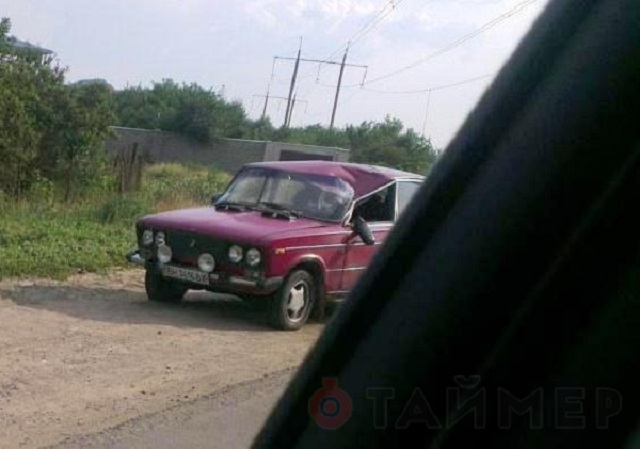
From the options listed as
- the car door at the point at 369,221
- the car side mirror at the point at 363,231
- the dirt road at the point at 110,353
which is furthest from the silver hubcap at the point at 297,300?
the car side mirror at the point at 363,231

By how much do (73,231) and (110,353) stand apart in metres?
7.26

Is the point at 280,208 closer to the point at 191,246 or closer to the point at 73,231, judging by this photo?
the point at 191,246

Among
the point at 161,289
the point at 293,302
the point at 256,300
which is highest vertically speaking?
the point at 293,302

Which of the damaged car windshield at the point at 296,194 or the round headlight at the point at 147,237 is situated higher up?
the damaged car windshield at the point at 296,194

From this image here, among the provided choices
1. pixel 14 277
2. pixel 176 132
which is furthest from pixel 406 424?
pixel 176 132

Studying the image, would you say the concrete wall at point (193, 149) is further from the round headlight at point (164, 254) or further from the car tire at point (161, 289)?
the round headlight at point (164, 254)

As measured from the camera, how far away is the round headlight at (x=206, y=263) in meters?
10.3

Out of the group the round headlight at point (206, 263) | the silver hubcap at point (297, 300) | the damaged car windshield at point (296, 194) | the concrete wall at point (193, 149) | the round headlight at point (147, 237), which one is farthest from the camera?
the concrete wall at point (193, 149)

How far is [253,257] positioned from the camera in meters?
10.0

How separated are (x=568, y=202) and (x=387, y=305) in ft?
1.06

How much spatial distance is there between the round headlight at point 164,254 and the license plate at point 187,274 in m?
0.07

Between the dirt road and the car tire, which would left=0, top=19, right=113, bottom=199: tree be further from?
the car tire

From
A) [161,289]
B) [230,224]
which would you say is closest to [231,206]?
[230,224]

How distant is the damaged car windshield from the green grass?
2.58 metres
